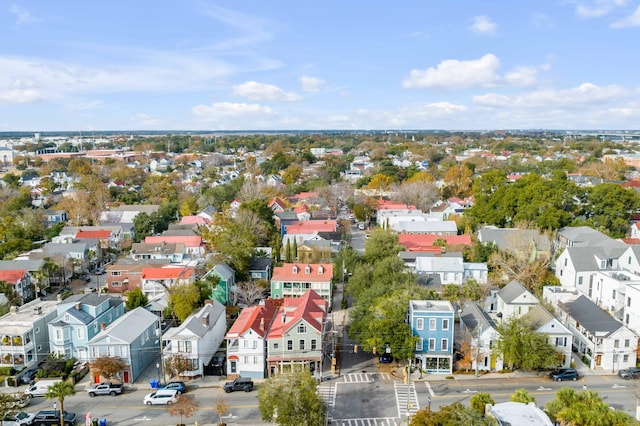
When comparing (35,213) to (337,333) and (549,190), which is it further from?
(549,190)

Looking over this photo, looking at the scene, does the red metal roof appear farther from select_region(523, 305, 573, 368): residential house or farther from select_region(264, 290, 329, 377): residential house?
select_region(523, 305, 573, 368): residential house

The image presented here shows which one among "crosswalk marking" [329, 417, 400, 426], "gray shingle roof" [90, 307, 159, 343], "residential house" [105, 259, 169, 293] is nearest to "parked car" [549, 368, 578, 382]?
"crosswalk marking" [329, 417, 400, 426]

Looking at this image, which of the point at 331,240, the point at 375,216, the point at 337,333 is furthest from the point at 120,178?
the point at 337,333

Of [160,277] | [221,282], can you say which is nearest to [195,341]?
[221,282]

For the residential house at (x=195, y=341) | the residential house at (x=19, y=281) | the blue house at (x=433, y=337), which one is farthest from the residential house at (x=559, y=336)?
the residential house at (x=19, y=281)

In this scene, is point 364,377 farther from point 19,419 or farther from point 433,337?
point 19,419

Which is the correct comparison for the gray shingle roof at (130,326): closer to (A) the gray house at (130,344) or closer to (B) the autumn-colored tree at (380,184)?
(A) the gray house at (130,344)
